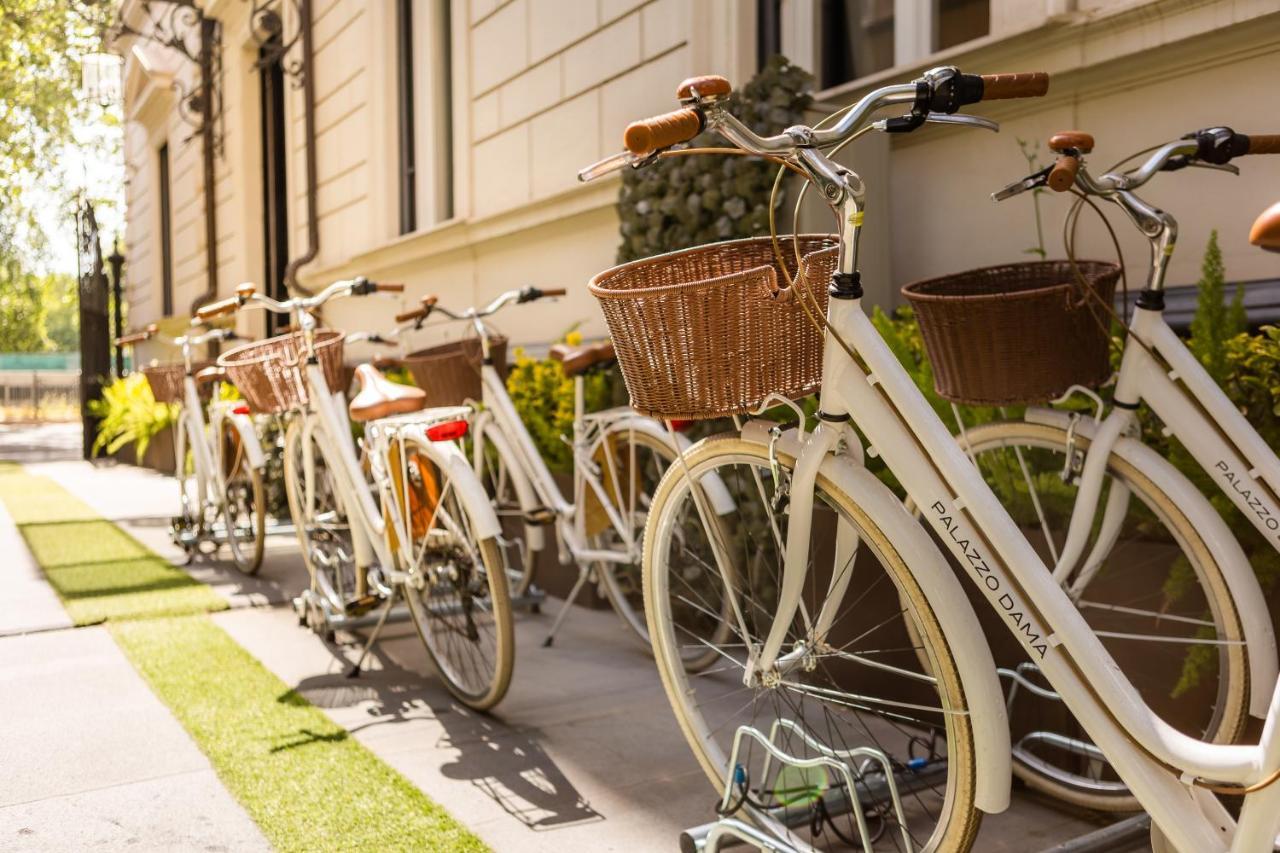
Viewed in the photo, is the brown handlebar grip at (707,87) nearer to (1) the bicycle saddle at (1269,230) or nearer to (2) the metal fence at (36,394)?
(1) the bicycle saddle at (1269,230)

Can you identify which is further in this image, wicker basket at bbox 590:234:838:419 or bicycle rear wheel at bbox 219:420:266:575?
bicycle rear wheel at bbox 219:420:266:575

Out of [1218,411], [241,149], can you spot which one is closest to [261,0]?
[241,149]

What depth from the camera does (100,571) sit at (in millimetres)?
5891

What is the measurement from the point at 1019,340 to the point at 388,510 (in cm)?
213

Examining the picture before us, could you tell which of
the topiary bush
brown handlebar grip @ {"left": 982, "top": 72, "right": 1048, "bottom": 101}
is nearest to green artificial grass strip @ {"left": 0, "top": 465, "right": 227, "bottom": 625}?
the topiary bush

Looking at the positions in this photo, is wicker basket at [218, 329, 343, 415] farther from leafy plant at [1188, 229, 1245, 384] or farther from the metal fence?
the metal fence

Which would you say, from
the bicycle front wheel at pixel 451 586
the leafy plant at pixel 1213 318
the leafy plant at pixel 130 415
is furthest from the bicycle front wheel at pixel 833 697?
the leafy plant at pixel 130 415

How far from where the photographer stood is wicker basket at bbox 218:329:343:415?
4289 mm

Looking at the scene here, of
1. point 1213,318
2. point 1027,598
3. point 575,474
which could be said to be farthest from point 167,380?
point 1027,598

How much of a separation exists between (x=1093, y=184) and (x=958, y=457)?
0.78 metres

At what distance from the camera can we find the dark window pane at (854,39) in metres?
4.48

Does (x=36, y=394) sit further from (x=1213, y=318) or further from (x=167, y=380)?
(x=1213, y=318)

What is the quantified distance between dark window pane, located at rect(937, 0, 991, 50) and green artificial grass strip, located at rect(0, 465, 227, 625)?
3.85 m

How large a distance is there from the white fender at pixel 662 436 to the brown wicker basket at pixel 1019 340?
0.77 metres
